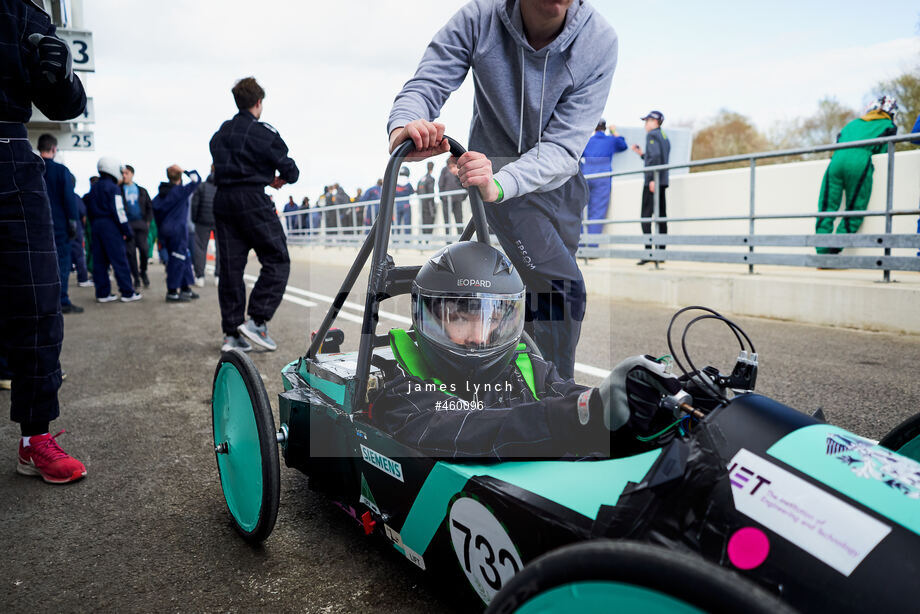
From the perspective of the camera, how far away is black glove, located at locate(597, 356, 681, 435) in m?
1.27

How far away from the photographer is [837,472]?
110 cm

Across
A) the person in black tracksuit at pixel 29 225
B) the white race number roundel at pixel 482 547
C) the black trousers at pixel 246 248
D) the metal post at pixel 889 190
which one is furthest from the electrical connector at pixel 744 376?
the metal post at pixel 889 190

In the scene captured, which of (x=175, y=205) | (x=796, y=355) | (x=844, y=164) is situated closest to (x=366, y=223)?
(x=175, y=205)

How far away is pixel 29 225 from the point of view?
2514 mm

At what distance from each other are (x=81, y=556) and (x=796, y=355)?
4.35 m

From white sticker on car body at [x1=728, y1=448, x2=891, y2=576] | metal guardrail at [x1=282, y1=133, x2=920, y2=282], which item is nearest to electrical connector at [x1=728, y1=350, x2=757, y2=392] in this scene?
white sticker on car body at [x1=728, y1=448, x2=891, y2=576]

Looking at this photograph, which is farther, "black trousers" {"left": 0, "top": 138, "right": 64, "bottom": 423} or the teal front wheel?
"black trousers" {"left": 0, "top": 138, "right": 64, "bottom": 423}

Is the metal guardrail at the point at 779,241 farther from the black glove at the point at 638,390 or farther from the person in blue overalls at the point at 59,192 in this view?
Result: the person in blue overalls at the point at 59,192

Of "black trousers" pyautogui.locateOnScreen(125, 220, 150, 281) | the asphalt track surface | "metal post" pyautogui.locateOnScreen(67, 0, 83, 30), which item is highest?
"metal post" pyautogui.locateOnScreen(67, 0, 83, 30)

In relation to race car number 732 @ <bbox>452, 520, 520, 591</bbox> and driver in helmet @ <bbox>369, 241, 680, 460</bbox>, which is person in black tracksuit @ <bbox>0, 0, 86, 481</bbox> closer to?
driver in helmet @ <bbox>369, 241, 680, 460</bbox>

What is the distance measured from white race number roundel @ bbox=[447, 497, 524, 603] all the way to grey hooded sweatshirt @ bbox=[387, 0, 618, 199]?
1.24m

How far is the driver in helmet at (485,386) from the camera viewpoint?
4.38ft

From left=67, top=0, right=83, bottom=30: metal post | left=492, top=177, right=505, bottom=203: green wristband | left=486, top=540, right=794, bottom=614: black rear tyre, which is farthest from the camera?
left=67, top=0, right=83, bottom=30: metal post

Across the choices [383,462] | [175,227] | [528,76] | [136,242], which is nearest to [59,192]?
[175,227]
